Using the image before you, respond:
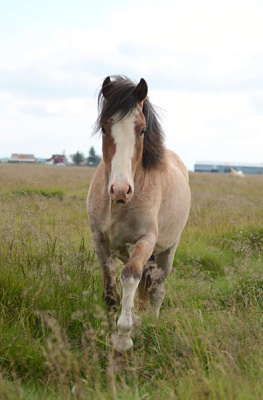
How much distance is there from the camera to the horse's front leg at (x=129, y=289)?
12.3 ft

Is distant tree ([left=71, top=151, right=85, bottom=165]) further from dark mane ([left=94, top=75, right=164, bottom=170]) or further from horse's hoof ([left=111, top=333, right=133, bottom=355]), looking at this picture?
horse's hoof ([left=111, top=333, right=133, bottom=355])

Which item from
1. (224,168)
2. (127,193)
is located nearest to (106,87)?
(127,193)

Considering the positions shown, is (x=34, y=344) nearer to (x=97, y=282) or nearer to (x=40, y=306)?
(x=40, y=306)

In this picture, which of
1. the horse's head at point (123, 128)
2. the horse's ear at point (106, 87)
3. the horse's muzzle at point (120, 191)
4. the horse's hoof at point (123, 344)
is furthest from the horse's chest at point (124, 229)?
the horse's ear at point (106, 87)

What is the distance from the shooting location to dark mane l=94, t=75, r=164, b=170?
442cm

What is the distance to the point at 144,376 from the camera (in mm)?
3404

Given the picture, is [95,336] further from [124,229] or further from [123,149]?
[123,149]

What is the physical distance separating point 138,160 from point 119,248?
2.99 feet

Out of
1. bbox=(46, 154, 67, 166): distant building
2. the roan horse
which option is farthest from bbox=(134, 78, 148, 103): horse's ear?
bbox=(46, 154, 67, 166): distant building

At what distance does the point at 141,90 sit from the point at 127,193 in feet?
4.06

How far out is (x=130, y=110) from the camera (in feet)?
14.5

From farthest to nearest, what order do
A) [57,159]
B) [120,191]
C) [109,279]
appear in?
1. [57,159]
2. [109,279]
3. [120,191]

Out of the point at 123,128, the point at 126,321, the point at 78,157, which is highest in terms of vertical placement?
the point at 123,128

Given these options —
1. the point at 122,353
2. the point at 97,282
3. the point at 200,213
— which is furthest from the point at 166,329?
the point at 200,213
